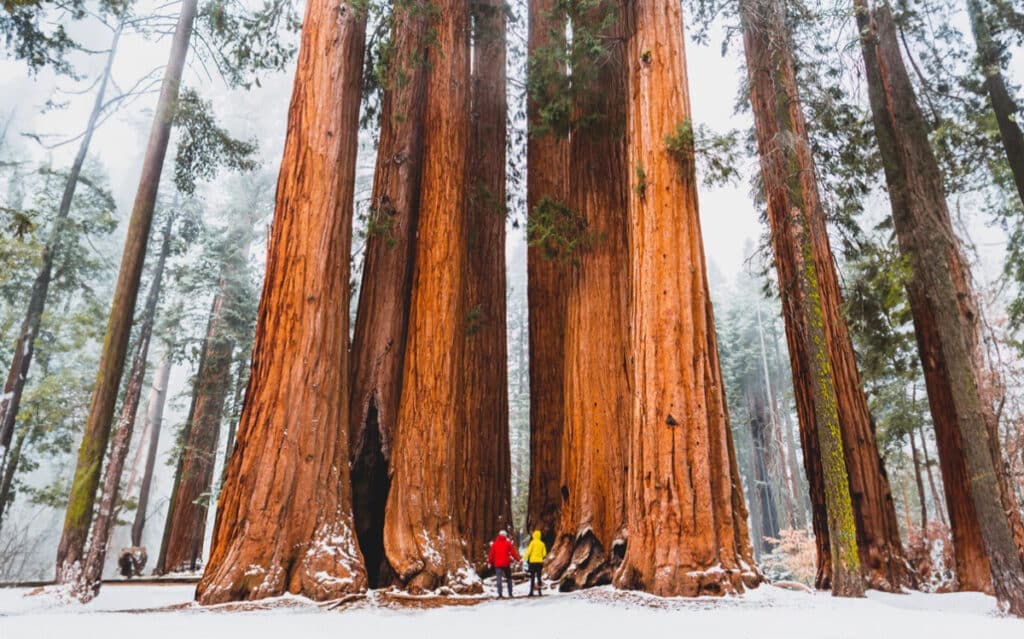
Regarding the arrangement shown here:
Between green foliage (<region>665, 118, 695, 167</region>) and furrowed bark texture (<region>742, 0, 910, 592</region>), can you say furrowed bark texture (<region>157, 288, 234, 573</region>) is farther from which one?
furrowed bark texture (<region>742, 0, 910, 592</region>)

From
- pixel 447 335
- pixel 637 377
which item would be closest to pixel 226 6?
pixel 447 335

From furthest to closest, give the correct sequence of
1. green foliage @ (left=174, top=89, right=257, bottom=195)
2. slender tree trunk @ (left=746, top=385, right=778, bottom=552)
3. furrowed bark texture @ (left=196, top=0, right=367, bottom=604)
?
slender tree trunk @ (left=746, top=385, right=778, bottom=552), green foliage @ (left=174, top=89, right=257, bottom=195), furrowed bark texture @ (left=196, top=0, right=367, bottom=604)

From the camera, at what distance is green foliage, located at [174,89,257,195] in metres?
10.3

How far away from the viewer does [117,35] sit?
11.2 m

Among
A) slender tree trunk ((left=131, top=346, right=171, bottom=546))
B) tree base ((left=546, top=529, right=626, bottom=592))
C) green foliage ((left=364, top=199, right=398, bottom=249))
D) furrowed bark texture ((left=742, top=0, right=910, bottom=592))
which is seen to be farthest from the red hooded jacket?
slender tree trunk ((left=131, top=346, right=171, bottom=546))

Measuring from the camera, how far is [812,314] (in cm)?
607

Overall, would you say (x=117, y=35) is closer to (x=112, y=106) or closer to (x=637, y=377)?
(x=112, y=106)

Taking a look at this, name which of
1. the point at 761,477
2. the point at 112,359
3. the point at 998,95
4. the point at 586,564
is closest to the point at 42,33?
the point at 112,359

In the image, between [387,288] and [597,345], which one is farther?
[387,288]

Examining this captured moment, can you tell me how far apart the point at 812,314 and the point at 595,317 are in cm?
252

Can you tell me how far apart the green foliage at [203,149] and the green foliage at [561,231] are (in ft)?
19.0

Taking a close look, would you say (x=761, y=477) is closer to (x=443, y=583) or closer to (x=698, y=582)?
(x=698, y=582)

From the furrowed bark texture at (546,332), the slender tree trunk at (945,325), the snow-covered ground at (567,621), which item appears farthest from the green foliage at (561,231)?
the snow-covered ground at (567,621)

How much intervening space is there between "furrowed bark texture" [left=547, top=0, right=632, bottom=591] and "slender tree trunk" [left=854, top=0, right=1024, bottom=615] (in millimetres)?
3164
